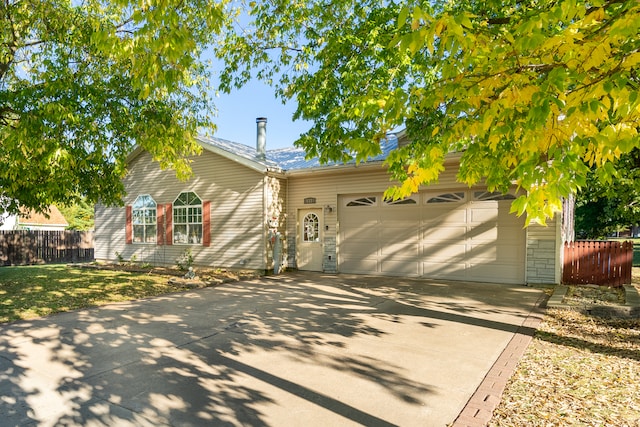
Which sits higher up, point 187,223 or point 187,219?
point 187,219

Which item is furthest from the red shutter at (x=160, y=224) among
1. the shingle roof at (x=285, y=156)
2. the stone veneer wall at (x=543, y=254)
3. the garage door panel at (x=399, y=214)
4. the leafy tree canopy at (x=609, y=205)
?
the leafy tree canopy at (x=609, y=205)

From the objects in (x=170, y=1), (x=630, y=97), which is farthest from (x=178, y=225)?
(x=630, y=97)

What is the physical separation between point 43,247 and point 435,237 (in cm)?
1724

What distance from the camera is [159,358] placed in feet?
14.7

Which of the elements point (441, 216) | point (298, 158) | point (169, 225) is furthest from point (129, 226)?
point (441, 216)

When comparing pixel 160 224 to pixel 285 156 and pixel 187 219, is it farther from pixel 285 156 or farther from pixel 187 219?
pixel 285 156

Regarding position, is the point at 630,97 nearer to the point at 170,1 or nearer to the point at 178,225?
the point at 170,1

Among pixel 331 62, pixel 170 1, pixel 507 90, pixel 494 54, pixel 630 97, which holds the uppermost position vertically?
pixel 331 62

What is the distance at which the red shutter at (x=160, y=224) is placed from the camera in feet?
46.9

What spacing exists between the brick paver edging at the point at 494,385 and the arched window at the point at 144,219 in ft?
42.6

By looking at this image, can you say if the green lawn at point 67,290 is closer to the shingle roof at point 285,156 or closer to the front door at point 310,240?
the front door at point 310,240

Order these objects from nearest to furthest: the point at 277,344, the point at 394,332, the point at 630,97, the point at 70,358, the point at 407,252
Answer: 1. the point at 630,97
2. the point at 70,358
3. the point at 277,344
4. the point at 394,332
5. the point at 407,252

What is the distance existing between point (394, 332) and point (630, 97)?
4.16m

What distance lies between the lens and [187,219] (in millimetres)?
13789
